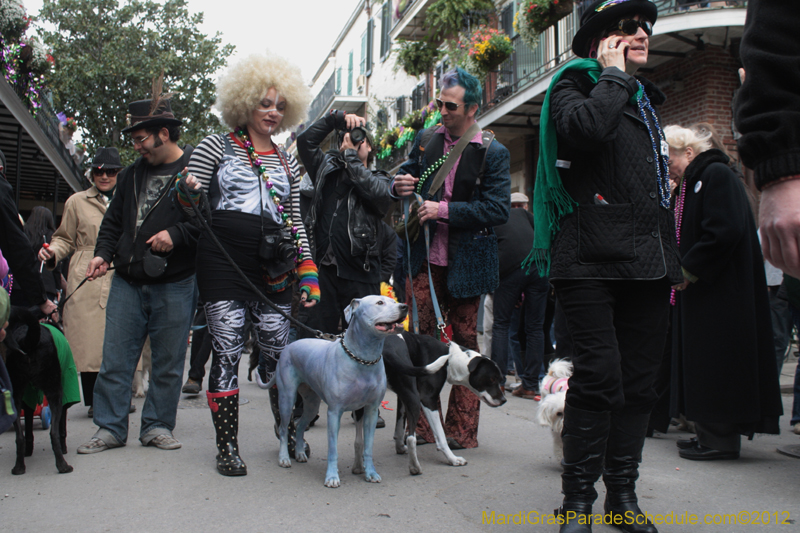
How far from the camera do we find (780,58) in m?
1.46

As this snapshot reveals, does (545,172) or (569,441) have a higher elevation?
(545,172)

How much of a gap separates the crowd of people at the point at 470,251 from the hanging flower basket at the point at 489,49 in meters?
10.3

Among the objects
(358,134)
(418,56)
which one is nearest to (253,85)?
(358,134)

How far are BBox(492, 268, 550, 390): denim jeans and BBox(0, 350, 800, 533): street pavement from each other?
6.49ft

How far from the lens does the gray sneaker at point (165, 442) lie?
4.13 metres

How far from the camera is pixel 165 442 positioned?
415cm

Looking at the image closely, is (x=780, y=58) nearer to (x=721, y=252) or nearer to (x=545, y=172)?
(x=545, y=172)

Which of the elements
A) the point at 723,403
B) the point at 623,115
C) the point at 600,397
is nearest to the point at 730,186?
the point at 723,403

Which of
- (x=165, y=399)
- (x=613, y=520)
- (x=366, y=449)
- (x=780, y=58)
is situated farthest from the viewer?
(x=165, y=399)

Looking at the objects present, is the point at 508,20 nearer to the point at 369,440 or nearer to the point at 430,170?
the point at 430,170

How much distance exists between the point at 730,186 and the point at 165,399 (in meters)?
3.83

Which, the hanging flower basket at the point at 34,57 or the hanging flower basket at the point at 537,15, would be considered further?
the hanging flower basket at the point at 537,15

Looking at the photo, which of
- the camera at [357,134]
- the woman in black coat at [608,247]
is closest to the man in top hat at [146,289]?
the camera at [357,134]

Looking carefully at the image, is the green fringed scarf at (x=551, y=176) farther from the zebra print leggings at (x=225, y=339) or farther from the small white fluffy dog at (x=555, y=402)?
the zebra print leggings at (x=225, y=339)
